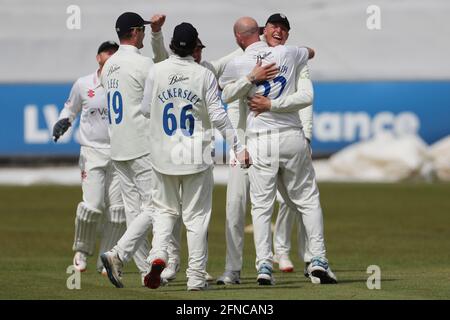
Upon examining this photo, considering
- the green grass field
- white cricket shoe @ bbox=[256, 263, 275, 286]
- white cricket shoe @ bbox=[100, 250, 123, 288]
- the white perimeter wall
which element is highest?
the white perimeter wall

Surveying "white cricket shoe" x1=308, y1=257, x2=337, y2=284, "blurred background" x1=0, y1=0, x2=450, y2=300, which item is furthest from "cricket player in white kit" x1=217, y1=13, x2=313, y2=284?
"blurred background" x1=0, y1=0, x2=450, y2=300

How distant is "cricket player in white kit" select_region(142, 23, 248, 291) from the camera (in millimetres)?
10586

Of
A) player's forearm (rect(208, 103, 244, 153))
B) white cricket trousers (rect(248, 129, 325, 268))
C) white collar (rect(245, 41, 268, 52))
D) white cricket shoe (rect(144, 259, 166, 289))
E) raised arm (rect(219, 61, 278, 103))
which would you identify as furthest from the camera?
white collar (rect(245, 41, 268, 52))

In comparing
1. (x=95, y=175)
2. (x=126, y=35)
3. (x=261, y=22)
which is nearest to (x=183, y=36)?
(x=126, y=35)

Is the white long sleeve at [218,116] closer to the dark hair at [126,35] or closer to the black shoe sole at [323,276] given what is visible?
the dark hair at [126,35]

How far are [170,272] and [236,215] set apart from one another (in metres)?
0.82

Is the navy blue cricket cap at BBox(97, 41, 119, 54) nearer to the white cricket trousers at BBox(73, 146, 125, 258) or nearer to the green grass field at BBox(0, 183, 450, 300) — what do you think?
the white cricket trousers at BBox(73, 146, 125, 258)

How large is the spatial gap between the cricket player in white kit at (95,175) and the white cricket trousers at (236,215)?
1741 mm

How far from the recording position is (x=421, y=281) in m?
11.4

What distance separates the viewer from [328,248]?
52.5 feet

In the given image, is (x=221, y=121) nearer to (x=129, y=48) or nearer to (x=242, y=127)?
(x=242, y=127)

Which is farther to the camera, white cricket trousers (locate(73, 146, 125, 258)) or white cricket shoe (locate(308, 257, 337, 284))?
white cricket trousers (locate(73, 146, 125, 258))

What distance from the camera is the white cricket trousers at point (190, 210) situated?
10.7 m
